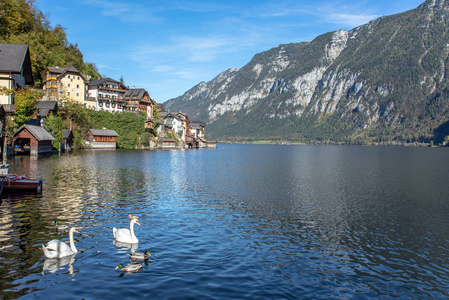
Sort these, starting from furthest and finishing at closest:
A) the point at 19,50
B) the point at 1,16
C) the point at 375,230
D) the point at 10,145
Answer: the point at 1,16, the point at 10,145, the point at 19,50, the point at 375,230

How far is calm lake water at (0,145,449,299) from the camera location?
47.2 feet

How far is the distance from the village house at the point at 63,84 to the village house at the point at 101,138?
46.3 ft

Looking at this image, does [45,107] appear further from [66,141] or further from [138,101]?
[138,101]

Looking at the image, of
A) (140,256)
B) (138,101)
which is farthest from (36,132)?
(138,101)

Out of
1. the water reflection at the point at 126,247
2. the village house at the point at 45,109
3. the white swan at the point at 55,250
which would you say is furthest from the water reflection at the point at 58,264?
the village house at the point at 45,109

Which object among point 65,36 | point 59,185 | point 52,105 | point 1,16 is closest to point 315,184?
point 59,185

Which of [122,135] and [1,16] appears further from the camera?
[122,135]

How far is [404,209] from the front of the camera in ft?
106

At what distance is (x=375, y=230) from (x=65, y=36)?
15836cm

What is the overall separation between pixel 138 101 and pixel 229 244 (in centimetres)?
13702

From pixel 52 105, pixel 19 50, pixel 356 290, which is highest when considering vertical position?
pixel 19 50

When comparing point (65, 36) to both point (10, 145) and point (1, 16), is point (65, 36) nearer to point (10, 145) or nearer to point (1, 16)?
point (1, 16)

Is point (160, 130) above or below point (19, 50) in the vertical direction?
below

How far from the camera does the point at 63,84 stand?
121 m
